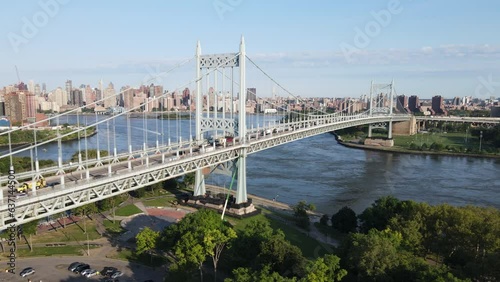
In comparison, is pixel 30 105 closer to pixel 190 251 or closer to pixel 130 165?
pixel 130 165

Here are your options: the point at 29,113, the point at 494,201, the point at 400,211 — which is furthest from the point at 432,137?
the point at 29,113

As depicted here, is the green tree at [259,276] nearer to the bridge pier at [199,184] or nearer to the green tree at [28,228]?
the green tree at [28,228]

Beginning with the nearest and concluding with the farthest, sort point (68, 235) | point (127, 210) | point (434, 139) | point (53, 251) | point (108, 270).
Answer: point (108, 270) → point (53, 251) → point (68, 235) → point (127, 210) → point (434, 139)

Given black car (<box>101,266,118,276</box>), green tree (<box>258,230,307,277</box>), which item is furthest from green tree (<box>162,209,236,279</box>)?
black car (<box>101,266,118,276</box>)

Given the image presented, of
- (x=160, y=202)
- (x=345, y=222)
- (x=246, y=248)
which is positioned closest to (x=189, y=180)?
(x=160, y=202)

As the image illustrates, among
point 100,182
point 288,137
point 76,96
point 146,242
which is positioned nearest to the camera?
point 100,182

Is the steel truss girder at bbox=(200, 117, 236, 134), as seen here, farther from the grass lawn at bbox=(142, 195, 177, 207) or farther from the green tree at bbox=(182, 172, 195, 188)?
the green tree at bbox=(182, 172, 195, 188)
